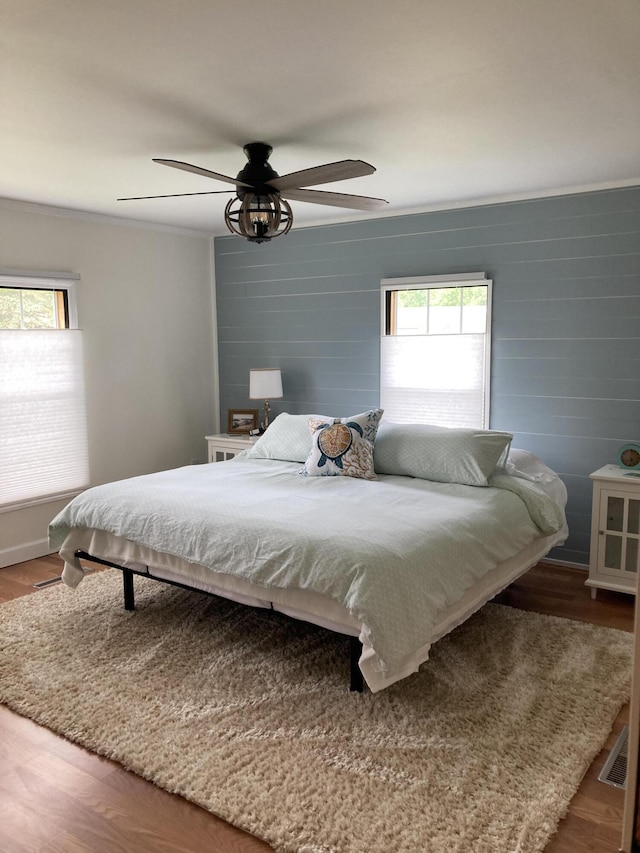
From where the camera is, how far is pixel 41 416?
4.59 m

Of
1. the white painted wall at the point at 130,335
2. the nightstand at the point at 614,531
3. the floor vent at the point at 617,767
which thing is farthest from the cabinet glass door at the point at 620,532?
the white painted wall at the point at 130,335

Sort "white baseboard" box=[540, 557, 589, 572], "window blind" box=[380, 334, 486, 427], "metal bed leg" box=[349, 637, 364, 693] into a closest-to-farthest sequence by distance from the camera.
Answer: "metal bed leg" box=[349, 637, 364, 693] < "white baseboard" box=[540, 557, 589, 572] < "window blind" box=[380, 334, 486, 427]

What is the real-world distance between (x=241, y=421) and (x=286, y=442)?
1.15m

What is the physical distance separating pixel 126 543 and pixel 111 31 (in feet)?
7.45

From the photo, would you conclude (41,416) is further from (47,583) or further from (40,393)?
(47,583)

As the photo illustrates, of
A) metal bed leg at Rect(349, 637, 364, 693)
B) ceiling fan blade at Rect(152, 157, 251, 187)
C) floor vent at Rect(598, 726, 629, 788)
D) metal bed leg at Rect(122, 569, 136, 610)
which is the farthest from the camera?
metal bed leg at Rect(122, 569, 136, 610)

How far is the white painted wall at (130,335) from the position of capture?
14.9 ft

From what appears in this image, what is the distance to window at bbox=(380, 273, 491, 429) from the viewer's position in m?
4.48

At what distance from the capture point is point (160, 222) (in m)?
5.22

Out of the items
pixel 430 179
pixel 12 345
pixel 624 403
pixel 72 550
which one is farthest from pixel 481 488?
pixel 12 345

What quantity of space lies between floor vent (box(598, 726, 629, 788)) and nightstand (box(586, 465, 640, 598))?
1.42 metres

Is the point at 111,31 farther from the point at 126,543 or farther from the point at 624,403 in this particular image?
the point at 624,403

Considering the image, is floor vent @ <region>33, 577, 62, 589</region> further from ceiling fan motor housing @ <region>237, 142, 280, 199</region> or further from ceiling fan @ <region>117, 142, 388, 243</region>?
ceiling fan motor housing @ <region>237, 142, 280, 199</region>

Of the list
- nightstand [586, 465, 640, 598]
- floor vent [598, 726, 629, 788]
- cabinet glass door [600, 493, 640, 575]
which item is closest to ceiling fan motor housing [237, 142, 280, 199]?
nightstand [586, 465, 640, 598]
